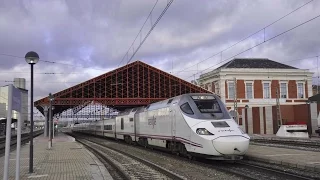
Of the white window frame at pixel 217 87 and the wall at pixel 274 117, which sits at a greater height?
the white window frame at pixel 217 87

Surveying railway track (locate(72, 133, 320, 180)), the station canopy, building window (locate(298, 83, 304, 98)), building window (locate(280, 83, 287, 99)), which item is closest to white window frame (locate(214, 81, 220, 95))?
the station canopy

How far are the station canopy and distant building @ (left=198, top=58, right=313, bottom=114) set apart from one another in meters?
7.61

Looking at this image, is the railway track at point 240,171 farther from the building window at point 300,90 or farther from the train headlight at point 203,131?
the building window at point 300,90

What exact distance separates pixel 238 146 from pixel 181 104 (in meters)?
4.10

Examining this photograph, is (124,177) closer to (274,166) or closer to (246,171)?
(246,171)

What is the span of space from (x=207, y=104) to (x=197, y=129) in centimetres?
198

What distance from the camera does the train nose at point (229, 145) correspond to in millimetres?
15172

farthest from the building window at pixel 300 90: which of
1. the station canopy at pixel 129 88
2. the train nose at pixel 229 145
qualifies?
the train nose at pixel 229 145

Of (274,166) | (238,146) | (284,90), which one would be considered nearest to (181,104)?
(238,146)

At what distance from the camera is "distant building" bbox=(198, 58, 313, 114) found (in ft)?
220

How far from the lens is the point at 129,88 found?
63.7 metres

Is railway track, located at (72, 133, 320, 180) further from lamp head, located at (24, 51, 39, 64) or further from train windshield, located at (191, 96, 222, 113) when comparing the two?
lamp head, located at (24, 51, 39, 64)

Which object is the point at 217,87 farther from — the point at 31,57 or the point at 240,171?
the point at 31,57


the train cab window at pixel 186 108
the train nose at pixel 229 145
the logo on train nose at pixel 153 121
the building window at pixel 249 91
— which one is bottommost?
the train nose at pixel 229 145
